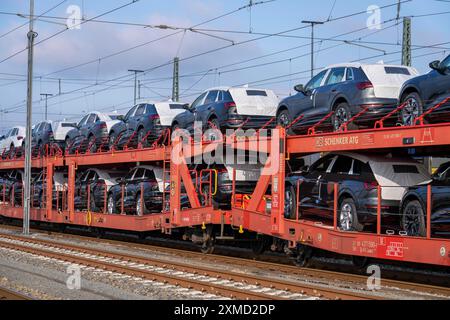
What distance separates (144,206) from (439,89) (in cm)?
1174

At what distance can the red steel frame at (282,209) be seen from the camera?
1215 cm

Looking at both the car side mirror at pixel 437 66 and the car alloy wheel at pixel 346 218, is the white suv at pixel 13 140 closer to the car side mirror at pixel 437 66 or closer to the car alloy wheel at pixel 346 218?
the car alloy wheel at pixel 346 218

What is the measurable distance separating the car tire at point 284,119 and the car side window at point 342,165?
2018mm

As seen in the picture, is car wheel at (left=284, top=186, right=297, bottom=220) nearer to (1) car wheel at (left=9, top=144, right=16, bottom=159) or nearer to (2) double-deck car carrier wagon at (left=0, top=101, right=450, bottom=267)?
(2) double-deck car carrier wagon at (left=0, top=101, right=450, bottom=267)

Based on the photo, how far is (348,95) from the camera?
14805 mm

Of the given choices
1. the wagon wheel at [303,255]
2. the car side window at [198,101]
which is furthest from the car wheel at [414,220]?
the car side window at [198,101]

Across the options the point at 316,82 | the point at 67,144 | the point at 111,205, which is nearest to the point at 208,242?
the point at 316,82

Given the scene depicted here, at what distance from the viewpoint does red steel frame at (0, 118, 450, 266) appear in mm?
12148

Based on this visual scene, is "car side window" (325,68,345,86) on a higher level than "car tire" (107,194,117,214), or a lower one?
A: higher

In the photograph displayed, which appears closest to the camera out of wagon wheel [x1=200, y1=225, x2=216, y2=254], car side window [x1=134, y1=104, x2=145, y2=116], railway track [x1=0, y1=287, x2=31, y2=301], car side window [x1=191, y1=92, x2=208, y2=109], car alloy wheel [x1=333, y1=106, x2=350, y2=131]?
railway track [x1=0, y1=287, x2=31, y2=301]

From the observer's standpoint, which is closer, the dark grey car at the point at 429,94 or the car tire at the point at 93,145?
the dark grey car at the point at 429,94

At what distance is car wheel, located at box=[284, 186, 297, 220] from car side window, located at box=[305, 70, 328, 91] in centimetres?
213

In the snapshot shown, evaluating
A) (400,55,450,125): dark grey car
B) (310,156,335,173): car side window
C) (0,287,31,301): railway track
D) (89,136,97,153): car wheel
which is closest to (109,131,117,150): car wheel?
(89,136,97,153): car wheel

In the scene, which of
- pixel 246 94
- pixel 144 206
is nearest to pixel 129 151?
pixel 144 206
